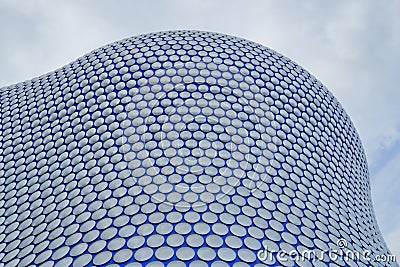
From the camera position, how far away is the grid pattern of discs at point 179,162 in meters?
12.4

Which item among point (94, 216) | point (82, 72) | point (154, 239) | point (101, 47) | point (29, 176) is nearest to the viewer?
point (154, 239)

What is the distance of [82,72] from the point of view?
1980 centimetres

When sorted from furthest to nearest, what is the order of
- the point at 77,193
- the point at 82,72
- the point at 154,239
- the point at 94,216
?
the point at 82,72 → the point at 77,193 → the point at 94,216 → the point at 154,239

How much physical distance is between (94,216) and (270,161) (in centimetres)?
572

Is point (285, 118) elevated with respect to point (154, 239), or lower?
elevated

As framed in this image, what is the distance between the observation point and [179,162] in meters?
A: 14.5

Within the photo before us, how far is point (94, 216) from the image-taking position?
1331 centimetres

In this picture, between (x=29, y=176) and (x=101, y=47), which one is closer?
(x=29, y=176)

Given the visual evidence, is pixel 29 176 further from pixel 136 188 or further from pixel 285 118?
pixel 285 118

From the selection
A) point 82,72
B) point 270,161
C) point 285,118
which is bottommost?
point 82,72

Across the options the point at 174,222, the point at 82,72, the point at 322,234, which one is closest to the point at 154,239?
the point at 174,222

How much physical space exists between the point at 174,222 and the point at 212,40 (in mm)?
10194

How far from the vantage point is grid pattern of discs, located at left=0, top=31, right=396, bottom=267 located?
1243 centimetres

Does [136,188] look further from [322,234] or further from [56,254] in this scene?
[322,234]
